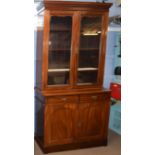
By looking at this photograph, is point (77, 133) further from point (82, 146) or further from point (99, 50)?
point (99, 50)

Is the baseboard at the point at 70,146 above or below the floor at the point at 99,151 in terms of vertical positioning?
above

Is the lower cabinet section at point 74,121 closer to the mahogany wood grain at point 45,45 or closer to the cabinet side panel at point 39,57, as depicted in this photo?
the mahogany wood grain at point 45,45

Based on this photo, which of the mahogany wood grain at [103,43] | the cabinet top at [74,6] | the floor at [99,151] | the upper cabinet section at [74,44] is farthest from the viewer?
the mahogany wood grain at [103,43]

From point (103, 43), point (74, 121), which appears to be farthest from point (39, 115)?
point (103, 43)

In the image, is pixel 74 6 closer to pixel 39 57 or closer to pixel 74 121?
pixel 39 57

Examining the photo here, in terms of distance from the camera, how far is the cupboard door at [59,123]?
316cm

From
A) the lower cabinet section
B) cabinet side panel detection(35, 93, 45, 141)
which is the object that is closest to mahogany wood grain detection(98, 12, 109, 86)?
the lower cabinet section

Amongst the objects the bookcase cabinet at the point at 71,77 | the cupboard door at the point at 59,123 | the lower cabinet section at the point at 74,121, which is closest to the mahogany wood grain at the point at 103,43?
the bookcase cabinet at the point at 71,77

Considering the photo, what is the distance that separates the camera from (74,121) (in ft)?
10.8

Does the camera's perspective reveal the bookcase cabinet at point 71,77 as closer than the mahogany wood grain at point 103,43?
Yes
